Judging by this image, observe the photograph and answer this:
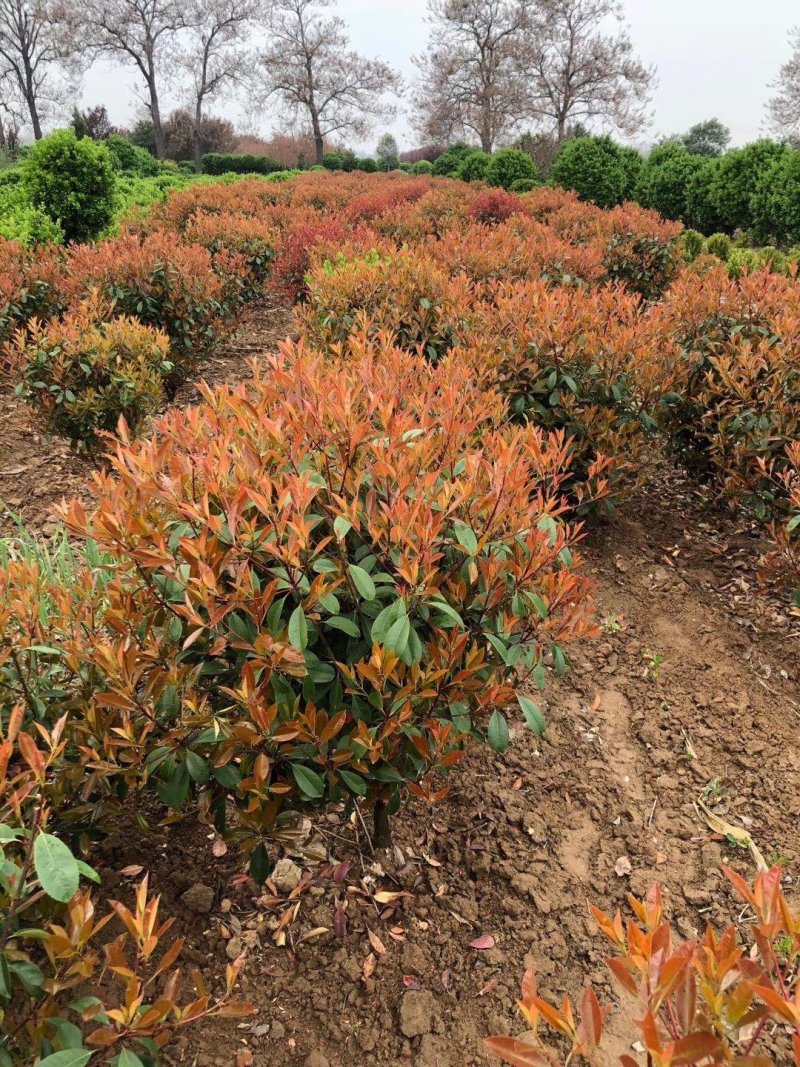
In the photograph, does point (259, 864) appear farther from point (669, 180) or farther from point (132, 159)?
point (132, 159)

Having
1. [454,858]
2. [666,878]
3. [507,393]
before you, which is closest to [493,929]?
[454,858]

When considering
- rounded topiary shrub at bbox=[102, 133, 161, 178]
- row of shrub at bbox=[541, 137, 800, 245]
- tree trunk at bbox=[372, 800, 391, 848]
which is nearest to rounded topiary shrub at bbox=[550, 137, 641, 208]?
row of shrub at bbox=[541, 137, 800, 245]

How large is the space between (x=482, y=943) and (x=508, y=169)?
1844 centimetres

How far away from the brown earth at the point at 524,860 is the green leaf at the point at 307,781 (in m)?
0.24

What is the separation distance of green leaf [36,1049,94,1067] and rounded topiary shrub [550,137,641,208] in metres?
16.9

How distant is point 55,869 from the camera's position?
0.98m

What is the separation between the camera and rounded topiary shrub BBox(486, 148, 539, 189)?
17.0 metres

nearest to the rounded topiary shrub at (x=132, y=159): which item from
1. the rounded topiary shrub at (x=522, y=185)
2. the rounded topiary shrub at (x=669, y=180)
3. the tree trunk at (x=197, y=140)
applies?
the tree trunk at (x=197, y=140)

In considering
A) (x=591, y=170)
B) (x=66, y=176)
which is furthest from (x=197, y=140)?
(x=66, y=176)

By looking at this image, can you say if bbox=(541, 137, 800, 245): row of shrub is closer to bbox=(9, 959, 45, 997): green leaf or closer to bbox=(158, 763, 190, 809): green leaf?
bbox=(158, 763, 190, 809): green leaf

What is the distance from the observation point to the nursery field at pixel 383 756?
120 cm

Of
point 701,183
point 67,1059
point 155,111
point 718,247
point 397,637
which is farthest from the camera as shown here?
point 155,111

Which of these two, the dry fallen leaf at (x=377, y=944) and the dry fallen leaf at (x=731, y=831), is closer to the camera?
the dry fallen leaf at (x=377, y=944)

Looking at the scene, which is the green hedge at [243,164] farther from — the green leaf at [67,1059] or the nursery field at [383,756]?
the green leaf at [67,1059]
